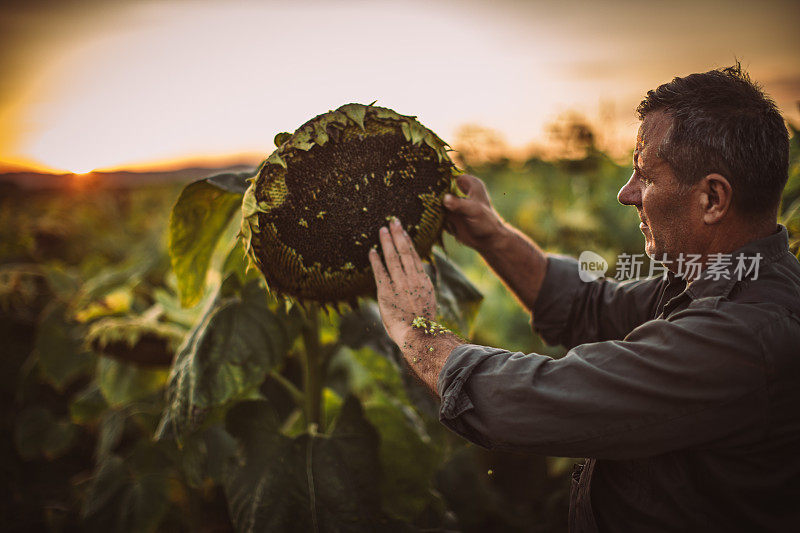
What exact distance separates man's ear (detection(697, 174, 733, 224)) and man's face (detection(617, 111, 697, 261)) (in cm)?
4

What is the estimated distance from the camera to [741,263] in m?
1.48

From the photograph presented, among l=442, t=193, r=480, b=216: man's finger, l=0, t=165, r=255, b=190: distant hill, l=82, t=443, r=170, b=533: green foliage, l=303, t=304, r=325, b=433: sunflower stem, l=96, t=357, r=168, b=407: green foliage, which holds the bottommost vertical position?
l=82, t=443, r=170, b=533: green foliage

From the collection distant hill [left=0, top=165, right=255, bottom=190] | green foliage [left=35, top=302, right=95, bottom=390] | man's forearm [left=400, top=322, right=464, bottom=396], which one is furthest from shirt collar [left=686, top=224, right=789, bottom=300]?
green foliage [left=35, top=302, right=95, bottom=390]

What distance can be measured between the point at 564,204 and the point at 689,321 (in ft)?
19.6

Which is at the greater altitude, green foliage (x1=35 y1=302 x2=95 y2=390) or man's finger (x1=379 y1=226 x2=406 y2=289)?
man's finger (x1=379 y1=226 x2=406 y2=289)

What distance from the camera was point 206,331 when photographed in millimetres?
2006

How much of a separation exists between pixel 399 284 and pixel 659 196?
757 millimetres

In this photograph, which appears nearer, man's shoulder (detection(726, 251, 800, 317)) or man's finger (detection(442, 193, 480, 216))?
man's shoulder (detection(726, 251, 800, 317))

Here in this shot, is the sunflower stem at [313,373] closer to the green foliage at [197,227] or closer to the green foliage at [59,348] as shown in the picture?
the green foliage at [197,227]

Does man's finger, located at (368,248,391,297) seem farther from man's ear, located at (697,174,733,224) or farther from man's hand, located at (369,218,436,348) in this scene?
man's ear, located at (697,174,733,224)

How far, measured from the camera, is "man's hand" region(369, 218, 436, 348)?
1.67m

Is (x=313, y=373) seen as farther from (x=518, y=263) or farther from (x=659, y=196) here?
(x=659, y=196)

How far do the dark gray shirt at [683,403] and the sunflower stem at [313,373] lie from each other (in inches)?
33.3

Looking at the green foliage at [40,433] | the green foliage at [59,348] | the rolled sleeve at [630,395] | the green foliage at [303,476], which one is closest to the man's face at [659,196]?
the rolled sleeve at [630,395]
